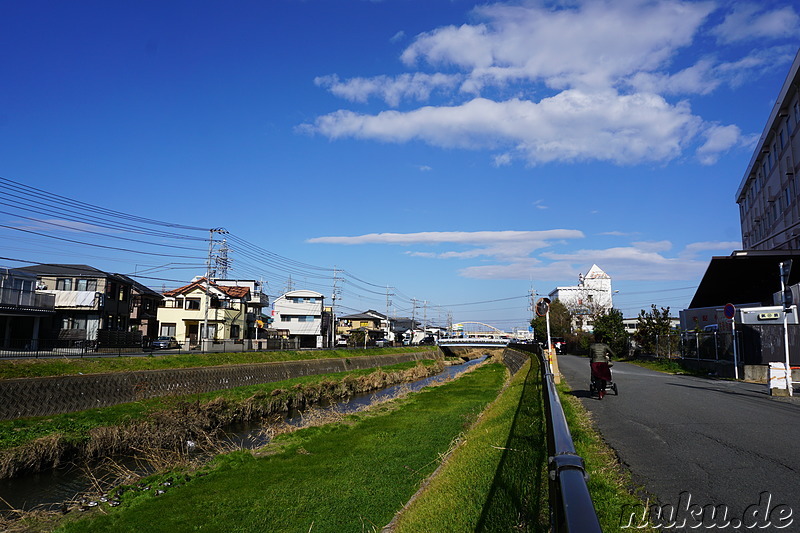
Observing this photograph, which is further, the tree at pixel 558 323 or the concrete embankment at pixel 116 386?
the tree at pixel 558 323

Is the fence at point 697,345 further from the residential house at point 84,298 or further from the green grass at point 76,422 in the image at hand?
the residential house at point 84,298

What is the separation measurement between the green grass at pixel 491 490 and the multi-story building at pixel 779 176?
1338 inches

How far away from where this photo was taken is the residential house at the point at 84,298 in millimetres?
37156

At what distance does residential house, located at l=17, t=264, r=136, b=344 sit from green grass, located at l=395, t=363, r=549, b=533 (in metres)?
31.9

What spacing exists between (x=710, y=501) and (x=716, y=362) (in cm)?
2018

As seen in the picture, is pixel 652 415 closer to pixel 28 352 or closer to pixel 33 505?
pixel 33 505

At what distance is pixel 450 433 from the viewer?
42.0 feet

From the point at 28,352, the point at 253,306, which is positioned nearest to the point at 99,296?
the point at 28,352

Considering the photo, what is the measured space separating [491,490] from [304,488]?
3728mm

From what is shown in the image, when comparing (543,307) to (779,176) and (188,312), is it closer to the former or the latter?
(779,176)

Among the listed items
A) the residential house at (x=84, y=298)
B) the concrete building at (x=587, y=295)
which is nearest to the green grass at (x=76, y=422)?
the residential house at (x=84, y=298)

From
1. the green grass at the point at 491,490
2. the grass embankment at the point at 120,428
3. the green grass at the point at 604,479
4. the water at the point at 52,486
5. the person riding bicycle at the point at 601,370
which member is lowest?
the water at the point at 52,486

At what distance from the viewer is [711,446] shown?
22.7 ft

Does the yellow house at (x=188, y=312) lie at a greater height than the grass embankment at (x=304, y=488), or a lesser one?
greater
